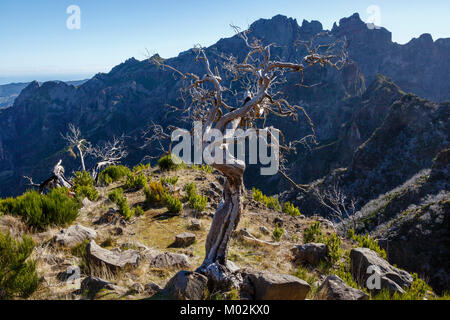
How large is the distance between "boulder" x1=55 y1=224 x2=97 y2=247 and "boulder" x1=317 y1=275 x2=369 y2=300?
463cm

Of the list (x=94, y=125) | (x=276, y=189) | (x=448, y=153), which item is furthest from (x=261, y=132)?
(x=94, y=125)

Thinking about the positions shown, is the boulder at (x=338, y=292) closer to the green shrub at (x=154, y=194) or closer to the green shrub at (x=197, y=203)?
the green shrub at (x=197, y=203)

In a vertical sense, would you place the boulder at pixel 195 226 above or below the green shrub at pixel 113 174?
below

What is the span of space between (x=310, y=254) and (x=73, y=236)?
5080 mm

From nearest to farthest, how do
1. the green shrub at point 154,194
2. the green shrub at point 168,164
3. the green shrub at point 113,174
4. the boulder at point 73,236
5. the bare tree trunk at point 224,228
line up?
the bare tree trunk at point 224,228 < the boulder at point 73,236 < the green shrub at point 154,194 < the green shrub at point 113,174 < the green shrub at point 168,164

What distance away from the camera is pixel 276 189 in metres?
79.0

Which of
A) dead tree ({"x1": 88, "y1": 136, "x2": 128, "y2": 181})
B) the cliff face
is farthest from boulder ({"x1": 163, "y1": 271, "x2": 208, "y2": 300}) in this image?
the cliff face

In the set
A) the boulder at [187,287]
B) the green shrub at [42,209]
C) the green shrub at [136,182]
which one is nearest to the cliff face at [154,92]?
the green shrub at [136,182]

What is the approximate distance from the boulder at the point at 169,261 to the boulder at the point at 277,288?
5.35ft

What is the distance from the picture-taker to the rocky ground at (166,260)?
3.67 m

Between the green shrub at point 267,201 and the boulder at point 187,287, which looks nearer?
the boulder at point 187,287

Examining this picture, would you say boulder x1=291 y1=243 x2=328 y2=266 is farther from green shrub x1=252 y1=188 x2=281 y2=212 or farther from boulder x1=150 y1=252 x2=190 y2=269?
green shrub x1=252 y1=188 x2=281 y2=212

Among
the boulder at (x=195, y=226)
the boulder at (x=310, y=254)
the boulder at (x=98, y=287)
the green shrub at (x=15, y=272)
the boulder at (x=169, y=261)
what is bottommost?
the boulder at (x=310, y=254)
